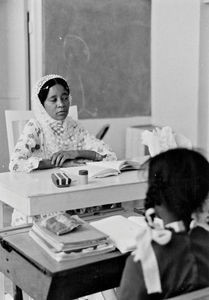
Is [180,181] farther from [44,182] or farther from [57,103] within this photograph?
[57,103]

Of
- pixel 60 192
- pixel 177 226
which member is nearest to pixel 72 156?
pixel 60 192

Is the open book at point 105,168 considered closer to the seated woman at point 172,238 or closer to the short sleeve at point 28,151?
the short sleeve at point 28,151

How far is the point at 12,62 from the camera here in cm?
478

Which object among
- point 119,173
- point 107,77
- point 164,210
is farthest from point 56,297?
point 107,77

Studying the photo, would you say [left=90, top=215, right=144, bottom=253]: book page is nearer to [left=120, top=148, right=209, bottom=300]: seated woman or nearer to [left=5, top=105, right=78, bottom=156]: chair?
[left=120, top=148, right=209, bottom=300]: seated woman

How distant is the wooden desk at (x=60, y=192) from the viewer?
2156 millimetres

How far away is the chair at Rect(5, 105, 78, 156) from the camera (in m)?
3.49

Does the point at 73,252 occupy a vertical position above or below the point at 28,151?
below

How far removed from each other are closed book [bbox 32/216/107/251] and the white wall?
350cm

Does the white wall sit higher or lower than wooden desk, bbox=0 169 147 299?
higher

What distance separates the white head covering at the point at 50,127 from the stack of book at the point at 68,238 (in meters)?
1.54

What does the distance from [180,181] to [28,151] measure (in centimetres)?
188

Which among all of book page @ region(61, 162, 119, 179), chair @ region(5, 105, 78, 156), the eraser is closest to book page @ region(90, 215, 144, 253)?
the eraser

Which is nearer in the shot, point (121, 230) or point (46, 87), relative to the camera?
point (121, 230)
